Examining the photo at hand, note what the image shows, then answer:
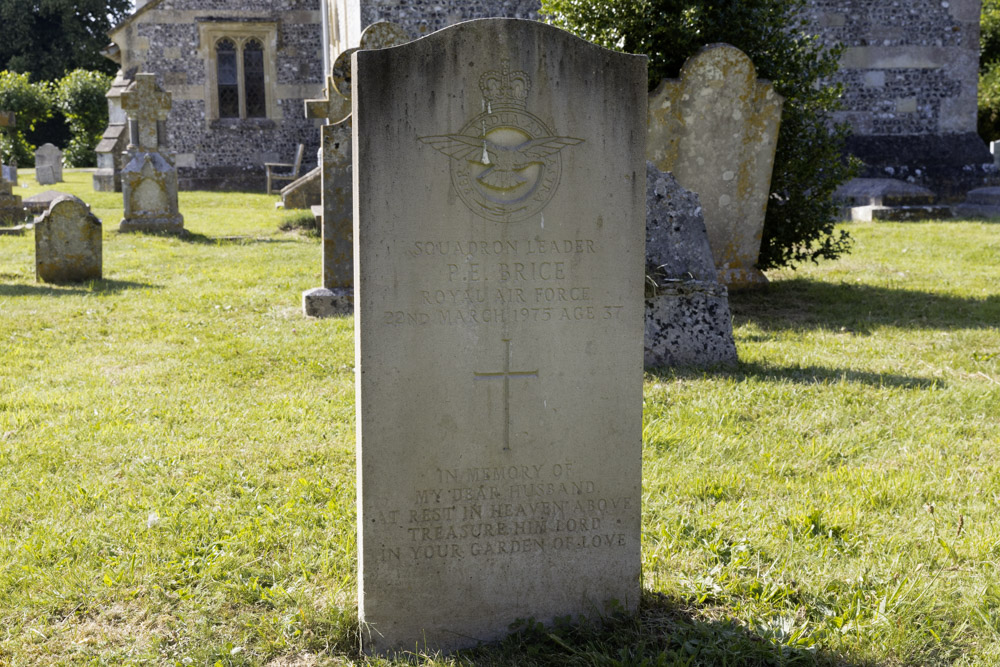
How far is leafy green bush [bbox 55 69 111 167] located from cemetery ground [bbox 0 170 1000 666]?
28.0m

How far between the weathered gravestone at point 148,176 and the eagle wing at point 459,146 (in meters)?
12.1

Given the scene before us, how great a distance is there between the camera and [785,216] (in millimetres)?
8516

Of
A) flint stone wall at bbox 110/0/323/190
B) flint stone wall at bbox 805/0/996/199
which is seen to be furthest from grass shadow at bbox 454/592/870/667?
flint stone wall at bbox 110/0/323/190

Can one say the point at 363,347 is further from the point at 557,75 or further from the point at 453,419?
the point at 557,75

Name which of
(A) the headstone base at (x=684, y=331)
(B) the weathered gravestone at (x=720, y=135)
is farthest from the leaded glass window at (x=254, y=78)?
(A) the headstone base at (x=684, y=331)

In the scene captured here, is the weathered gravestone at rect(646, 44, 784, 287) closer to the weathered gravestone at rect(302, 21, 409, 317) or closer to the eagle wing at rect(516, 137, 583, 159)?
the weathered gravestone at rect(302, 21, 409, 317)

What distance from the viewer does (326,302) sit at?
8008mm

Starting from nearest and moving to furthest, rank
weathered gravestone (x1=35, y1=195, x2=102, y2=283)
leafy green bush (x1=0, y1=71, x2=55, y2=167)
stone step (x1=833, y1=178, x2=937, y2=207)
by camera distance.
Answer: weathered gravestone (x1=35, y1=195, x2=102, y2=283) < stone step (x1=833, y1=178, x2=937, y2=207) < leafy green bush (x1=0, y1=71, x2=55, y2=167)

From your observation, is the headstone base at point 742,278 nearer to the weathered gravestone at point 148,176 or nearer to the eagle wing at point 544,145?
the eagle wing at point 544,145

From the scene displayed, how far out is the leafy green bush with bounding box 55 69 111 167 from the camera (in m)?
32.3

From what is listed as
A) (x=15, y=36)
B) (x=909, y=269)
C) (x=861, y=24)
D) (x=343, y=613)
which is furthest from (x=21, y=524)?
(x=15, y=36)

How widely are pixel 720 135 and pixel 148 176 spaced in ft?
31.1

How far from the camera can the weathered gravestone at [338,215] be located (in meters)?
7.76

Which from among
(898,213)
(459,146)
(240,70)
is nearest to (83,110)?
(240,70)
